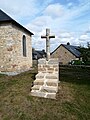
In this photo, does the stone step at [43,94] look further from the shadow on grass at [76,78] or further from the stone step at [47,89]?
the shadow on grass at [76,78]

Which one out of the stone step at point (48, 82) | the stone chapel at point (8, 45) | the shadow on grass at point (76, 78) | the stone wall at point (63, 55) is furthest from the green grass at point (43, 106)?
the stone wall at point (63, 55)

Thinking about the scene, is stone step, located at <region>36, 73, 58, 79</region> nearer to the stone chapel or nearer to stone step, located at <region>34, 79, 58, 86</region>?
stone step, located at <region>34, 79, 58, 86</region>

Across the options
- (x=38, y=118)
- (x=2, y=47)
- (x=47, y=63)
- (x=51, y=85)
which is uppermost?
(x=2, y=47)

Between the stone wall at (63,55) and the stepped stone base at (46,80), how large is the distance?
38.3 metres

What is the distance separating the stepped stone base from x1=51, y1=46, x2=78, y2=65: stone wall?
3830cm

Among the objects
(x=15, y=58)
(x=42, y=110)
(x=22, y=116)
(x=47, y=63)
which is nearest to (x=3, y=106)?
(x=22, y=116)

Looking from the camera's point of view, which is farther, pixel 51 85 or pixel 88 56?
pixel 88 56

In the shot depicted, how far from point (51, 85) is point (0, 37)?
7998 millimetres

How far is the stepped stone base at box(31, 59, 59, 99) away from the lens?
24.2 feet

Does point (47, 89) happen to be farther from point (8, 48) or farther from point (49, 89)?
point (8, 48)

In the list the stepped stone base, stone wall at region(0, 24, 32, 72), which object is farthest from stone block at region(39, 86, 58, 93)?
stone wall at region(0, 24, 32, 72)

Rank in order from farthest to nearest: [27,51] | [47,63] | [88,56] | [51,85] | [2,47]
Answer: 1. [88,56]
2. [27,51]
3. [2,47]
4. [47,63]
5. [51,85]

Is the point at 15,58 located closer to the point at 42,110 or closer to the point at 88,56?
the point at 42,110

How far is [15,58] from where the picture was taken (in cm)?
1431
